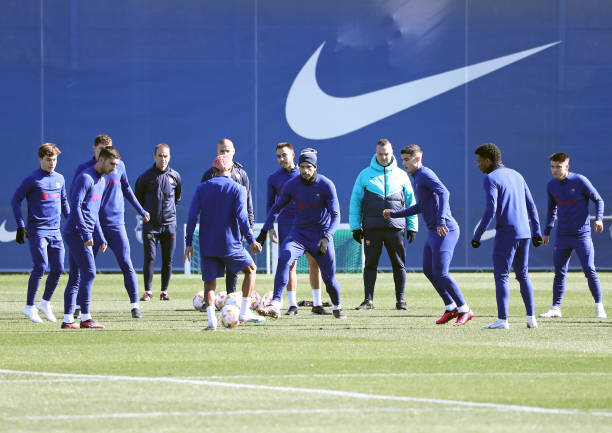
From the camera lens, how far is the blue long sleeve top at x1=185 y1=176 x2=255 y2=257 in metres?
12.5

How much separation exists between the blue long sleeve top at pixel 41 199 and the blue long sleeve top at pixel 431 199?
3.95m

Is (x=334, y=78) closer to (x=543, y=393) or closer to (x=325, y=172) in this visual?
(x=325, y=172)

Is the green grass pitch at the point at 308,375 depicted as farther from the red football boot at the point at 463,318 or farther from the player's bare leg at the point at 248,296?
the player's bare leg at the point at 248,296

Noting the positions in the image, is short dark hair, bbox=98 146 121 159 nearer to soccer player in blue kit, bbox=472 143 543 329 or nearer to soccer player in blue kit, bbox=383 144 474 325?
soccer player in blue kit, bbox=383 144 474 325

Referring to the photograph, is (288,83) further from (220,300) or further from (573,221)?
(573,221)

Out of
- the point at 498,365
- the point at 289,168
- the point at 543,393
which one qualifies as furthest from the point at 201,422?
the point at 289,168

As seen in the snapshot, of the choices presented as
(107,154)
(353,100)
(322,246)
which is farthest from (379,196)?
(353,100)

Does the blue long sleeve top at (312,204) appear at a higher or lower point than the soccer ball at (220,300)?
higher

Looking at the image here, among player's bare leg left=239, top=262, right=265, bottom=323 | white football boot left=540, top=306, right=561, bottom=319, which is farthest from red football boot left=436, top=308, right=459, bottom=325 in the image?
player's bare leg left=239, top=262, right=265, bottom=323

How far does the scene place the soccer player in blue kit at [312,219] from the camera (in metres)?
13.9

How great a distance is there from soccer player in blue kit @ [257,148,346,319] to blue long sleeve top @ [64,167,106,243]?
2080 mm

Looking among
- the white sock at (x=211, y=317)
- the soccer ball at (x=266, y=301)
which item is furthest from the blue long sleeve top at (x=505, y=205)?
the soccer ball at (x=266, y=301)

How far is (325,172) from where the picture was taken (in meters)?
24.9

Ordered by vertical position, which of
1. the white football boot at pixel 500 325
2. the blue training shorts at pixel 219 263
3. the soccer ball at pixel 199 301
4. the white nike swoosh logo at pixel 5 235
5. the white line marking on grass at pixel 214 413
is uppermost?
the white nike swoosh logo at pixel 5 235
